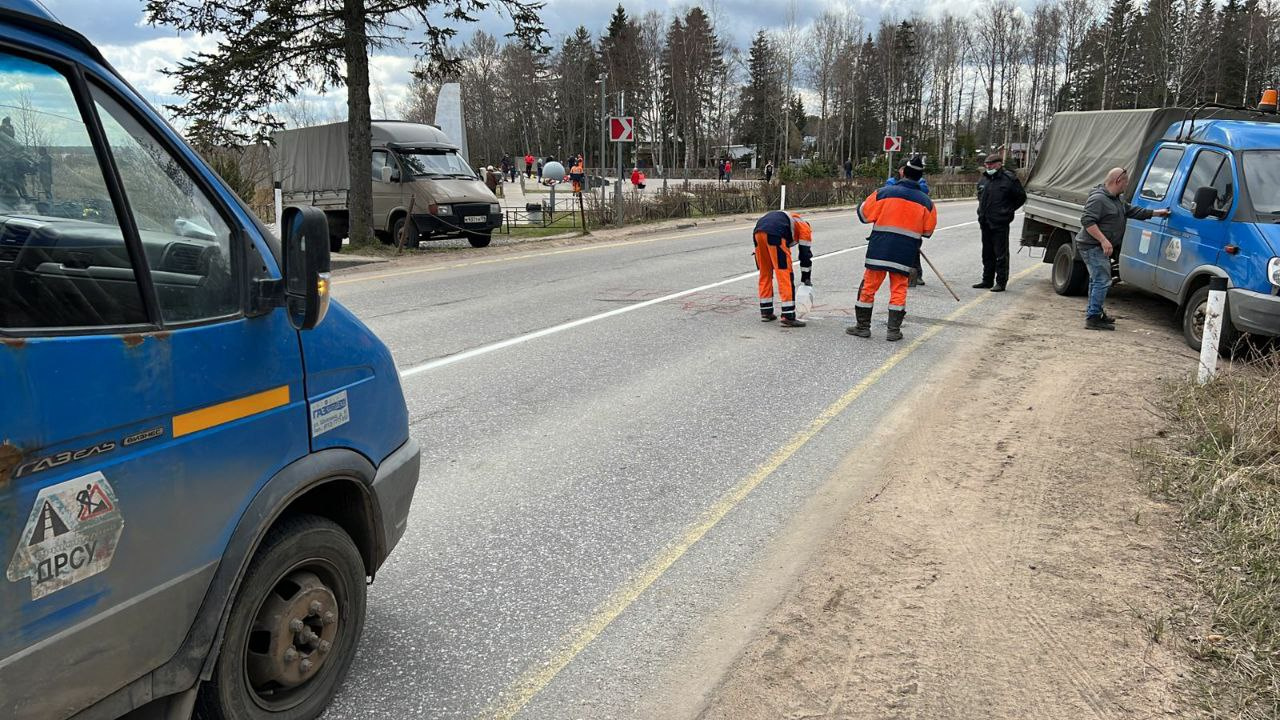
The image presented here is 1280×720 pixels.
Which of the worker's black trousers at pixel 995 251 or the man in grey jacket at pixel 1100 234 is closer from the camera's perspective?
the man in grey jacket at pixel 1100 234

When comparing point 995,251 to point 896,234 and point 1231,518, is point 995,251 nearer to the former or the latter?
point 896,234

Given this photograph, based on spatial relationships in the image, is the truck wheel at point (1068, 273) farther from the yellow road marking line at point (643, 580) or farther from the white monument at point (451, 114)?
the white monument at point (451, 114)

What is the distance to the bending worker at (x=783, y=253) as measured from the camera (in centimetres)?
950

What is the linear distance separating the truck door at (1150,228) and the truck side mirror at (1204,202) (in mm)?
944

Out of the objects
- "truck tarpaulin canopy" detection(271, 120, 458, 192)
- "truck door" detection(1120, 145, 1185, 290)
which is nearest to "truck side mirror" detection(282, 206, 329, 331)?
"truck door" detection(1120, 145, 1185, 290)

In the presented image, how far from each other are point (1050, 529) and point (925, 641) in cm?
146

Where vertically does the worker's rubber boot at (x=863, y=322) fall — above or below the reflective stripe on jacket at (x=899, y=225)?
below

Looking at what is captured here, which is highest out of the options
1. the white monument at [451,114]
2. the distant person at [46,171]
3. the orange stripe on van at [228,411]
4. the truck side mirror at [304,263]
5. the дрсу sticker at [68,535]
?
the white monument at [451,114]

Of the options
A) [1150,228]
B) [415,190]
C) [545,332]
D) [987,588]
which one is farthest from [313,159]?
[987,588]

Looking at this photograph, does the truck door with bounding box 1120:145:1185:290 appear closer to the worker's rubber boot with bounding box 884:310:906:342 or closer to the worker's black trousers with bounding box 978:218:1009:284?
the worker's black trousers with bounding box 978:218:1009:284

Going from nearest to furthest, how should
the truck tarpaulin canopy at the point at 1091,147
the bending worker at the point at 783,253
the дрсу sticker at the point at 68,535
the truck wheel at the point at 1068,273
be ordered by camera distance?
the дрсу sticker at the point at 68,535 → the bending worker at the point at 783,253 → the truck tarpaulin canopy at the point at 1091,147 → the truck wheel at the point at 1068,273

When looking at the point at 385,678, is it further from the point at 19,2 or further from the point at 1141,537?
the point at 1141,537

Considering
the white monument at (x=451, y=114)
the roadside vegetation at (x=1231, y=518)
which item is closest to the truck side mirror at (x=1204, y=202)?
the roadside vegetation at (x=1231, y=518)

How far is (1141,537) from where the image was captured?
443cm
